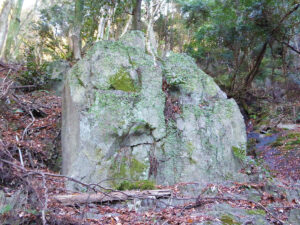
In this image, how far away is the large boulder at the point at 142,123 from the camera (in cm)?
630

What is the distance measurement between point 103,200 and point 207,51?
1235cm

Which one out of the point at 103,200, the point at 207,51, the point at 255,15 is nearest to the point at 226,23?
the point at 255,15

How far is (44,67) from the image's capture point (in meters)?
11.6

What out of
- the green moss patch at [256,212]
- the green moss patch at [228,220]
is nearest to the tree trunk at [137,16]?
the green moss patch at [256,212]

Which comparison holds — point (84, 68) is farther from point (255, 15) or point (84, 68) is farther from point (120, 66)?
point (255, 15)

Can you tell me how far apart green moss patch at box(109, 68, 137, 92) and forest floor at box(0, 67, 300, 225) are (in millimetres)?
2346

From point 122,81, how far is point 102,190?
2818 millimetres

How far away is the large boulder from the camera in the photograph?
6.30 m

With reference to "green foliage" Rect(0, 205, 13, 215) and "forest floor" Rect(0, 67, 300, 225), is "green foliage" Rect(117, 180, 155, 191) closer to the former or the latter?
"forest floor" Rect(0, 67, 300, 225)

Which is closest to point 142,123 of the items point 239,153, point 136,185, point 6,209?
point 136,185

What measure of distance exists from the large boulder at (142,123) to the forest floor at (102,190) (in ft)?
2.01

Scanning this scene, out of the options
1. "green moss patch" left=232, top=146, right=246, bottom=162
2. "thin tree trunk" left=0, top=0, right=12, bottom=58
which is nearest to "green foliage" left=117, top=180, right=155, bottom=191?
"green moss patch" left=232, top=146, right=246, bottom=162

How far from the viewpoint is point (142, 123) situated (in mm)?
6711

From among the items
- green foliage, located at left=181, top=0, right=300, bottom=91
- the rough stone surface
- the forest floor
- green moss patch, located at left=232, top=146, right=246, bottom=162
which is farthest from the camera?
the rough stone surface
